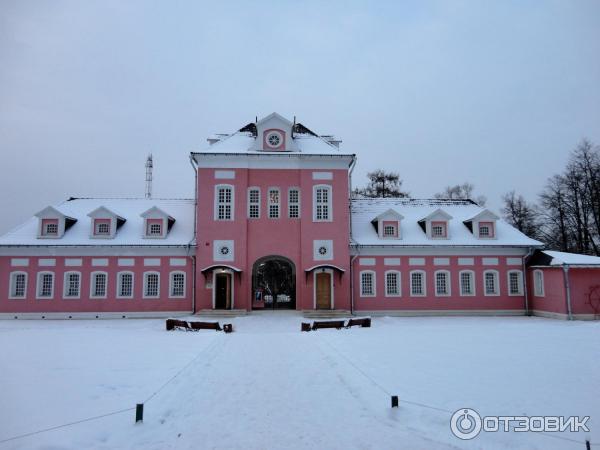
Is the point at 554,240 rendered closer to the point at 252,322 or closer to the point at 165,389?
the point at 252,322

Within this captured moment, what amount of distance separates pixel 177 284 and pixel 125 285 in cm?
309

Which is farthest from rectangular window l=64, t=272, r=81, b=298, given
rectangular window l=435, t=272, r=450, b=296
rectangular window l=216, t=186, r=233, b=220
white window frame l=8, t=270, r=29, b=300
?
rectangular window l=435, t=272, r=450, b=296

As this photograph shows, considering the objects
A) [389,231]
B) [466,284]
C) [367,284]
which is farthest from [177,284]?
[466,284]

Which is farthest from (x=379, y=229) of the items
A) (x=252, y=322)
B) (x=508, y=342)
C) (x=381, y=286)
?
(x=508, y=342)

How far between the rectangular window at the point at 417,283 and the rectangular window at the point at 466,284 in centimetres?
249

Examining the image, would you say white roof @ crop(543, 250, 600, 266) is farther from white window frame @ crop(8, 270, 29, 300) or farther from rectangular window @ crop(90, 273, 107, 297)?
white window frame @ crop(8, 270, 29, 300)

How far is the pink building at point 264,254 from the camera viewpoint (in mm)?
23609

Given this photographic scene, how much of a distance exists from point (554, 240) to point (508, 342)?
28.2 metres

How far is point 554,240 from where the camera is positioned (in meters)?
37.0

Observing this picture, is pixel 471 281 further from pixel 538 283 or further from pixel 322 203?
pixel 322 203

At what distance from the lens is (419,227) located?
26.5m

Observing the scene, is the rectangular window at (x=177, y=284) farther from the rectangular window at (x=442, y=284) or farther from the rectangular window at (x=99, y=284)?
the rectangular window at (x=442, y=284)

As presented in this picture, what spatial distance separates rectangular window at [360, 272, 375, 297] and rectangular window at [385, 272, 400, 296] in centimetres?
87

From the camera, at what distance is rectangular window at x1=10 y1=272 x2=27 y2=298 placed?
2344 cm
